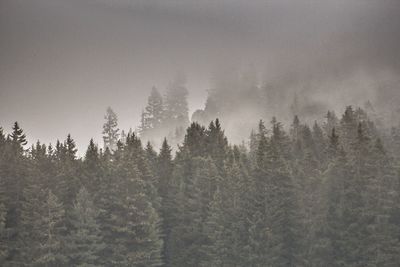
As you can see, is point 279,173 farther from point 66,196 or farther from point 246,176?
point 66,196

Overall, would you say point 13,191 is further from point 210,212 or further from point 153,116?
point 153,116

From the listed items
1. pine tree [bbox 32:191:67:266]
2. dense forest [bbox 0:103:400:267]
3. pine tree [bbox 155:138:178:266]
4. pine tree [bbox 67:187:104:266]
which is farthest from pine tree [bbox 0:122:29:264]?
pine tree [bbox 155:138:178:266]

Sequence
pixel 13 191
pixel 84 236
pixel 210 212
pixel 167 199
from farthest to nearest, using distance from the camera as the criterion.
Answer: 1. pixel 167 199
2. pixel 210 212
3. pixel 13 191
4. pixel 84 236

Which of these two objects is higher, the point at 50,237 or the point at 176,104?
the point at 176,104

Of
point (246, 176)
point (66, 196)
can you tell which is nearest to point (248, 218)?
point (246, 176)

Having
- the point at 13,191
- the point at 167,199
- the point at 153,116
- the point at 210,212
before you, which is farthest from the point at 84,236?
the point at 153,116

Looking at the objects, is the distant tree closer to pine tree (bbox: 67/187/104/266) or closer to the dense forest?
the dense forest

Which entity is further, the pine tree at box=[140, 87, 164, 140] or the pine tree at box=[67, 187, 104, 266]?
the pine tree at box=[140, 87, 164, 140]

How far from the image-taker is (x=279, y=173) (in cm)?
5812

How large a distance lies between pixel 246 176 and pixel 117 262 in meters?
20.1

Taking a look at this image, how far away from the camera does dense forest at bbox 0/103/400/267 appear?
50.4 metres

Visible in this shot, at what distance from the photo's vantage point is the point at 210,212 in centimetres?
5872

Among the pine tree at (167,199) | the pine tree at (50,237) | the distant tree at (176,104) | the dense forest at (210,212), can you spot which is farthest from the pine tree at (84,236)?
the distant tree at (176,104)

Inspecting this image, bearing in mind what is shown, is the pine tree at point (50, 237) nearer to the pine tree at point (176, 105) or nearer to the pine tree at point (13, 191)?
the pine tree at point (13, 191)
